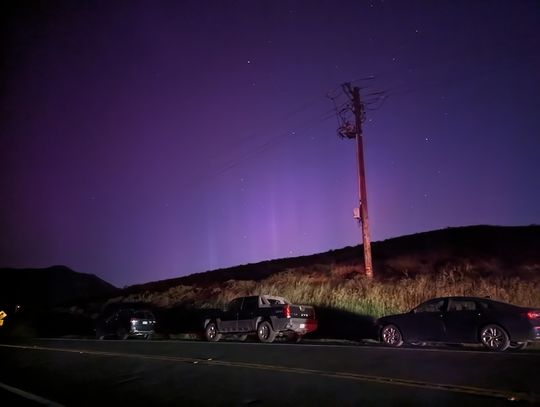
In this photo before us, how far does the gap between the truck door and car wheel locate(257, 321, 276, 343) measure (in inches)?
14.0

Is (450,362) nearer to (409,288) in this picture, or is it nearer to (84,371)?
(84,371)

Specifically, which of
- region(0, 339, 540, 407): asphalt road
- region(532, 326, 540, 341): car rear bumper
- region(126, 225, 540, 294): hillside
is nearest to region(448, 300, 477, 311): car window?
region(532, 326, 540, 341): car rear bumper

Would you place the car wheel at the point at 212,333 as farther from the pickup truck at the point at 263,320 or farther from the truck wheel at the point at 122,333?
the truck wheel at the point at 122,333

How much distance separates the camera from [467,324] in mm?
14445

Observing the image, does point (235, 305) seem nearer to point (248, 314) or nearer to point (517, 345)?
point (248, 314)

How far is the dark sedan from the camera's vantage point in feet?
44.2

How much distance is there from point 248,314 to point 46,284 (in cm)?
14286

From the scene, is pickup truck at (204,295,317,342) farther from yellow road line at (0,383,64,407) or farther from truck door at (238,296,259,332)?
yellow road line at (0,383,64,407)

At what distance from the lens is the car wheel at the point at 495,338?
13.7 metres

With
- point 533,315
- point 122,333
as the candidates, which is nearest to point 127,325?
point 122,333

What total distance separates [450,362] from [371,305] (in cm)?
1246

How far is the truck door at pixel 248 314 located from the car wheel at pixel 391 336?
5106 millimetres

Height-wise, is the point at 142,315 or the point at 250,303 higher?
the point at 250,303

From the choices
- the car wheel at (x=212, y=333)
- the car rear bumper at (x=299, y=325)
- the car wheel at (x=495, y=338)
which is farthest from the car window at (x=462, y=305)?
the car wheel at (x=212, y=333)
